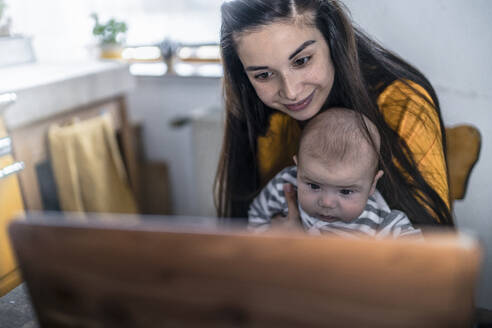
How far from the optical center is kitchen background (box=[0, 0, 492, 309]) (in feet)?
4.16

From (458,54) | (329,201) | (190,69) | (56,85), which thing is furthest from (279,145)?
(190,69)

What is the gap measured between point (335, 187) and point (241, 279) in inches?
23.5

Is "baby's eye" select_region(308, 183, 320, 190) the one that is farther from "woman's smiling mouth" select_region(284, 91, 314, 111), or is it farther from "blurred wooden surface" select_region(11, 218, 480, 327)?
"blurred wooden surface" select_region(11, 218, 480, 327)

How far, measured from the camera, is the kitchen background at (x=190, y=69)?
1.27 metres

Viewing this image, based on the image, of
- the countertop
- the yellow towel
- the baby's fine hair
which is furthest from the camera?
the yellow towel

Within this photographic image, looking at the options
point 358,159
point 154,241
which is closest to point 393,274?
point 154,241

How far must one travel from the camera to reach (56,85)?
170 centimetres

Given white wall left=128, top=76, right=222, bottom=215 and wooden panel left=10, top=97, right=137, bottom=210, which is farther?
white wall left=128, top=76, right=222, bottom=215

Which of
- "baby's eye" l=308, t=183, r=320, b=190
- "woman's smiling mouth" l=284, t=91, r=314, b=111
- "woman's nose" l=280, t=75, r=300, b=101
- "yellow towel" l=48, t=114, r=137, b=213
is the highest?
"woman's nose" l=280, t=75, r=300, b=101

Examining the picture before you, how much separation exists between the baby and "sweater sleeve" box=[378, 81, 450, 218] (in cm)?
11

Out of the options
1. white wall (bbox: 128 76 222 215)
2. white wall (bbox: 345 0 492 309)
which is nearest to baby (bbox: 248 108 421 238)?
white wall (bbox: 345 0 492 309)

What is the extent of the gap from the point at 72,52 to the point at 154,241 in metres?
2.52

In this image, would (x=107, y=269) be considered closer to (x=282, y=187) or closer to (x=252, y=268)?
(x=252, y=268)

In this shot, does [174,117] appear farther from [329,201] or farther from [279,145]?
[329,201]
